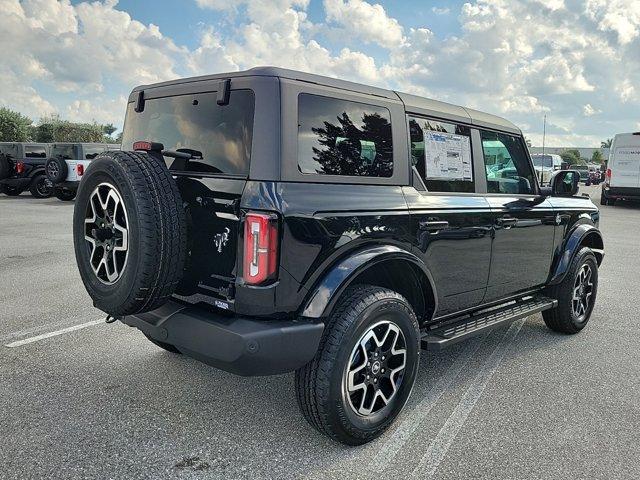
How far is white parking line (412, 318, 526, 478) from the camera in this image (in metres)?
2.71

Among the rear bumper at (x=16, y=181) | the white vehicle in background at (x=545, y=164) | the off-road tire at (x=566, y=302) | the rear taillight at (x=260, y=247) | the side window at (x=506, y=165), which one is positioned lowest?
the off-road tire at (x=566, y=302)

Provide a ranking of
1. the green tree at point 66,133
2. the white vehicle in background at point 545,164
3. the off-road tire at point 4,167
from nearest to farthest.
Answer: the off-road tire at point 4,167, the white vehicle in background at point 545,164, the green tree at point 66,133

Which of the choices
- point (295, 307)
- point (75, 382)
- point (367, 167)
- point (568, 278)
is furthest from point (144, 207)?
point (568, 278)

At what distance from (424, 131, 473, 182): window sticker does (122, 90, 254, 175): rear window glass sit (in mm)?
1287

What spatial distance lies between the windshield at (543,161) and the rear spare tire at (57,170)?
1787 cm

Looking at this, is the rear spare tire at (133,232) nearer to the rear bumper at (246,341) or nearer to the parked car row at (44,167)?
the rear bumper at (246,341)

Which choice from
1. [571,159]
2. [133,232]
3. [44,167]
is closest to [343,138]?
[133,232]

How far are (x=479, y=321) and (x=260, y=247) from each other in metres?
1.97

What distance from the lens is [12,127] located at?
1736 inches

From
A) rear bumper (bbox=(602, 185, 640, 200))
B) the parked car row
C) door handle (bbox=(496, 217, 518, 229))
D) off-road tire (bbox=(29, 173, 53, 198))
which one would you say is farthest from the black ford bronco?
rear bumper (bbox=(602, 185, 640, 200))

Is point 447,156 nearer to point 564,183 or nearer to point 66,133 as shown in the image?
point 564,183

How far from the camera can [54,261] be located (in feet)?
24.6

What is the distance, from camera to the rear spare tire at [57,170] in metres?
15.8

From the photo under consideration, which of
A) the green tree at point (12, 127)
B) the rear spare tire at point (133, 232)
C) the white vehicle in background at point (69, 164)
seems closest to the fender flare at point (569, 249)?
the rear spare tire at point (133, 232)
